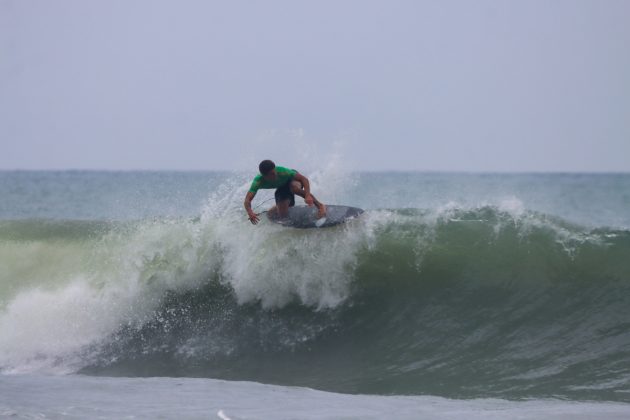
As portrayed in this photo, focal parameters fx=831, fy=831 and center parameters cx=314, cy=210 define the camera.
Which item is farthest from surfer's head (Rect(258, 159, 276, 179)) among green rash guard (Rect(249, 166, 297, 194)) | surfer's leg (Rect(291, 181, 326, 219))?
surfer's leg (Rect(291, 181, 326, 219))

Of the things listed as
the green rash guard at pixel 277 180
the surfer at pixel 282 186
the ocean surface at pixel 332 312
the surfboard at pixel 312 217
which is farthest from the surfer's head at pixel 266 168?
the ocean surface at pixel 332 312

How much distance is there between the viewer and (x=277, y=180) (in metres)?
10.0

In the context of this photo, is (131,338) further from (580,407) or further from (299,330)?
(580,407)

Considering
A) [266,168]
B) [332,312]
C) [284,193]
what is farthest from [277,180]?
[332,312]

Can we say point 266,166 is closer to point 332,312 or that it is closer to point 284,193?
point 284,193

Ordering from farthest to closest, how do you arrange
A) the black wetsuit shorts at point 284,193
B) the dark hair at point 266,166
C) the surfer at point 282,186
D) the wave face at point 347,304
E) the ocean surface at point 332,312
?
the black wetsuit shorts at point 284,193
the surfer at point 282,186
the dark hair at point 266,166
the wave face at point 347,304
the ocean surface at point 332,312

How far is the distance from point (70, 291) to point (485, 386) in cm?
637

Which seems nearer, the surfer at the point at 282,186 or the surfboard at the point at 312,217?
the surfer at the point at 282,186

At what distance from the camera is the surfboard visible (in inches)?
412

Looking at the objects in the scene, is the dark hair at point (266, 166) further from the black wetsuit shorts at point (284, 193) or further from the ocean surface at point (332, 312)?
the ocean surface at point (332, 312)

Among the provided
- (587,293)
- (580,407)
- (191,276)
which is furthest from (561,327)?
(191,276)

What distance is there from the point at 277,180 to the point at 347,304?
1.91 meters

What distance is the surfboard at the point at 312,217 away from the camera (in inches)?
412

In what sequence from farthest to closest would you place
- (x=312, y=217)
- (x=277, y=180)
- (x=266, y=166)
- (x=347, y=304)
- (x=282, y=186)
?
(x=347, y=304) < (x=312, y=217) < (x=282, y=186) < (x=277, y=180) < (x=266, y=166)
